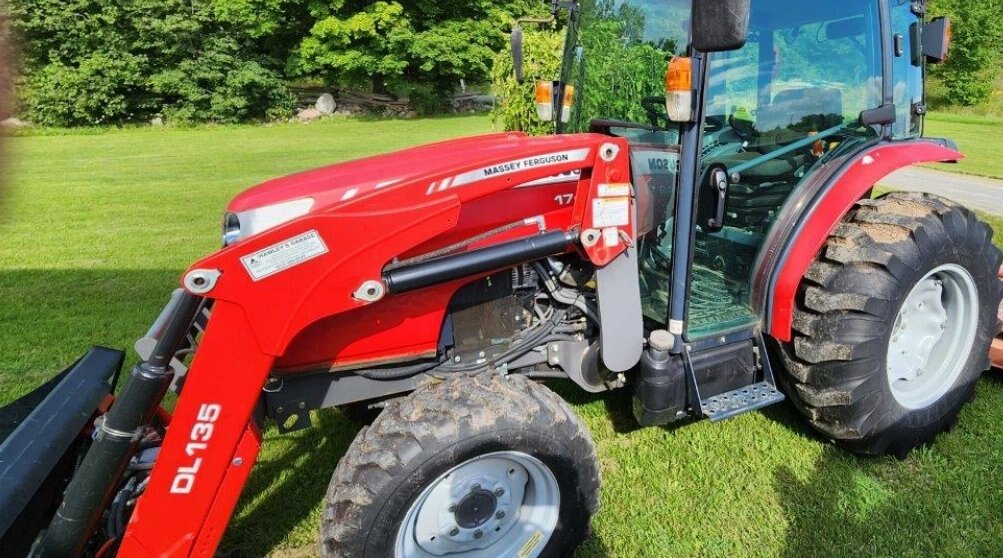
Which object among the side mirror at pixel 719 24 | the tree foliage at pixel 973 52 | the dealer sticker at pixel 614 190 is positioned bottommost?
the dealer sticker at pixel 614 190

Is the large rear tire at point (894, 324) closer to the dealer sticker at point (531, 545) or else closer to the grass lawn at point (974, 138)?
the dealer sticker at point (531, 545)

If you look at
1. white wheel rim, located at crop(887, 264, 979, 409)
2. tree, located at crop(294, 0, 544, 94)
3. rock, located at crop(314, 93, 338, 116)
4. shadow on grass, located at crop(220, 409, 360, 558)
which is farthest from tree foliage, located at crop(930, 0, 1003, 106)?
shadow on grass, located at crop(220, 409, 360, 558)

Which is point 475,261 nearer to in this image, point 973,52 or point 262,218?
point 262,218

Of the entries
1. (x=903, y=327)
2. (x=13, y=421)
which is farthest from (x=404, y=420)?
(x=903, y=327)

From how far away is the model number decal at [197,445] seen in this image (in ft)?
6.19

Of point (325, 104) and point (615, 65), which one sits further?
point (325, 104)

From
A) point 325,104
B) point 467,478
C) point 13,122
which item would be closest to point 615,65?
point 467,478

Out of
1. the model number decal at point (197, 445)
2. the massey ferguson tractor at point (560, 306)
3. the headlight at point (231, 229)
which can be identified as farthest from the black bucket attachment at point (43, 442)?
the headlight at point (231, 229)

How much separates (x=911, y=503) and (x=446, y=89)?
993 inches

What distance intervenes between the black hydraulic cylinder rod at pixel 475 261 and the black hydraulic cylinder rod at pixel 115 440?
576 mm

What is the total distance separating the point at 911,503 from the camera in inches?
105

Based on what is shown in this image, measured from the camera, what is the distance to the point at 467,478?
2.20 m

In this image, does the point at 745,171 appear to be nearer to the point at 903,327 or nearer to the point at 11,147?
the point at 903,327

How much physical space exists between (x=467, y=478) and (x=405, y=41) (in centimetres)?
2404
